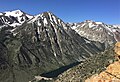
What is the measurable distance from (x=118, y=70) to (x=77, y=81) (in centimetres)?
4617

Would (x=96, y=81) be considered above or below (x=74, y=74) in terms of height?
below

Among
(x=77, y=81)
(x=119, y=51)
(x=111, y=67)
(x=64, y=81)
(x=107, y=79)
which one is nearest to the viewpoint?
(x=107, y=79)

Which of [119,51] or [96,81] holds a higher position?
[119,51]

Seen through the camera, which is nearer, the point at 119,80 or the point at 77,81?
the point at 119,80

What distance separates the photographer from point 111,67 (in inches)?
1823

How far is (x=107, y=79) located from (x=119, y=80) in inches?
76.3

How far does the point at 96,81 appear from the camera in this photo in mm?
44562

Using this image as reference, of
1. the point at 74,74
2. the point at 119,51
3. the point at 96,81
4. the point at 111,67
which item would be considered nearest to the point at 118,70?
the point at 111,67

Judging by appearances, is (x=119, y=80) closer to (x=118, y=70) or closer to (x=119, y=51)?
(x=118, y=70)

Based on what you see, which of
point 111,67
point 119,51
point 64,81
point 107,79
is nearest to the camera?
point 107,79

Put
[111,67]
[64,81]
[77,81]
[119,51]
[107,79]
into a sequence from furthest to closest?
[64,81] → [77,81] → [119,51] → [111,67] → [107,79]

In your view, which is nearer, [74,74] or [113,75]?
[113,75]

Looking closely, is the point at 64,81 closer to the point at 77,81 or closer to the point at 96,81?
the point at 77,81

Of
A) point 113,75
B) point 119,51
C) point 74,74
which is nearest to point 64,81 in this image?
point 74,74
